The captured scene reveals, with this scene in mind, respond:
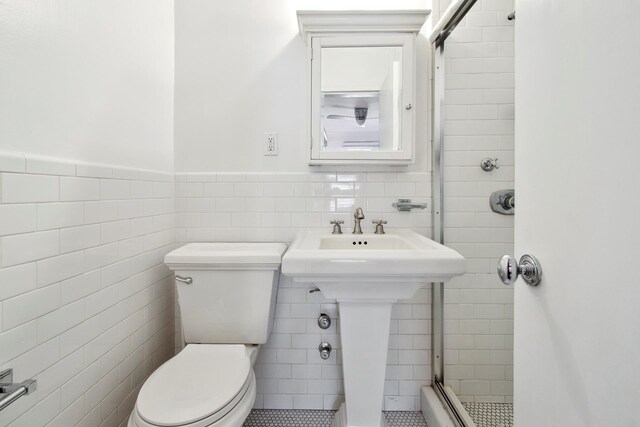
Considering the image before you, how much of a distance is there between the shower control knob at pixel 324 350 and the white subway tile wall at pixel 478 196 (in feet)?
1.79

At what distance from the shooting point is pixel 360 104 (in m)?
1.38

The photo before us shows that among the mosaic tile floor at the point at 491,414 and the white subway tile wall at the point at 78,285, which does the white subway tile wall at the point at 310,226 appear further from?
the white subway tile wall at the point at 78,285

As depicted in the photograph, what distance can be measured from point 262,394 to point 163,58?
5.32 feet

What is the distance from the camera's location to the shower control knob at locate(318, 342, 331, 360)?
1.43 metres

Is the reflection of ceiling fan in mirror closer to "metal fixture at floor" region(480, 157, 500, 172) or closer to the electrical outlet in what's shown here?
the electrical outlet

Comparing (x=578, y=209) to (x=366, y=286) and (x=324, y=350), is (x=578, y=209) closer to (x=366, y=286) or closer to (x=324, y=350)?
(x=366, y=286)

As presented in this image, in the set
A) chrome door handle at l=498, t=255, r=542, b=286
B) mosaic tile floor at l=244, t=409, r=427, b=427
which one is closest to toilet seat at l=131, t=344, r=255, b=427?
mosaic tile floor at l=244, t=409, r=427, b=427

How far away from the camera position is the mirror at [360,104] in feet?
4.48

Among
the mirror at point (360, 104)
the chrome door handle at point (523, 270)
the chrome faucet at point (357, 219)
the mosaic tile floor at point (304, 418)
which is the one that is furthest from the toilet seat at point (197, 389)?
the mirror at point (360, 104)

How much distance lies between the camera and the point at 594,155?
17.3 inches

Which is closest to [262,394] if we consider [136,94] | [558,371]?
[558,371]

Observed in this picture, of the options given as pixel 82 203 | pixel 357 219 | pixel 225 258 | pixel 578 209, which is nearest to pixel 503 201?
pixel 357 219

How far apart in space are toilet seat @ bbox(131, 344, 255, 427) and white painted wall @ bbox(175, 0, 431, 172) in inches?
32.6

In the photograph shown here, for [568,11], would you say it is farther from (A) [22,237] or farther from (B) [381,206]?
(A) [22,237]
